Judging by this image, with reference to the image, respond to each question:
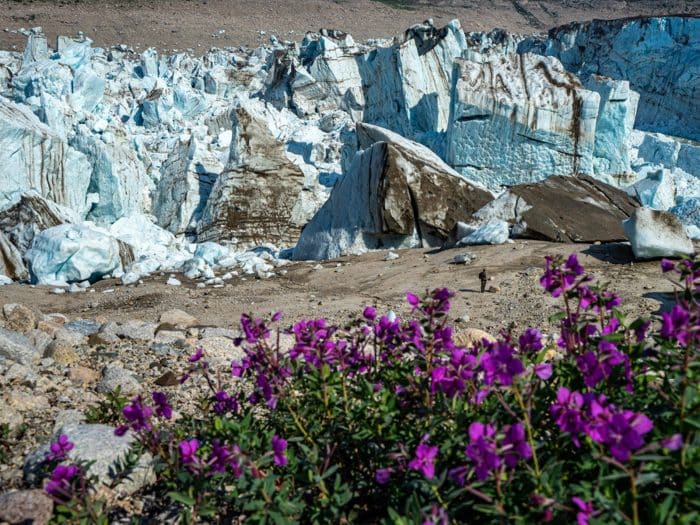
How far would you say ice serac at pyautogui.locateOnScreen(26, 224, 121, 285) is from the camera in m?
8.02

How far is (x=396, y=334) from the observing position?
5.46 ft

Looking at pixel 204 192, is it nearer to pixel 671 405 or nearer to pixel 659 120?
pixel 671 405

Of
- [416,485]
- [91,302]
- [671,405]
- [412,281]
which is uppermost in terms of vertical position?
[671,405]

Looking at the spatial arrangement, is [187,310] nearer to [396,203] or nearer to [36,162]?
[396,203]

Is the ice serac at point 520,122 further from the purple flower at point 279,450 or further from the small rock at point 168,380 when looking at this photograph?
the purple flower at point 279,450

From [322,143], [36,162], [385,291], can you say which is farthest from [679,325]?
[322,143]

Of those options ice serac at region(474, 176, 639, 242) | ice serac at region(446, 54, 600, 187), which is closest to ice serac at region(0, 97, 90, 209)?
ice serac at region(474, 176, 639, 242)

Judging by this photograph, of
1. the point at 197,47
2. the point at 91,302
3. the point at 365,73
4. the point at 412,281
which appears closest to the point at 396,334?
the point at 412,281

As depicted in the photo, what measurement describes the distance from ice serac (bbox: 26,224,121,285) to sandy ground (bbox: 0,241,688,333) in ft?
2.02

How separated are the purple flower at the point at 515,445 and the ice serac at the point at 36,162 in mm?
11635

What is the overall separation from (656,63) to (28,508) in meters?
28.7

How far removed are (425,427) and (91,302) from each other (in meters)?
6.09

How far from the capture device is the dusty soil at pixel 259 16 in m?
52.8

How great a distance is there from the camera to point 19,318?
393cm
